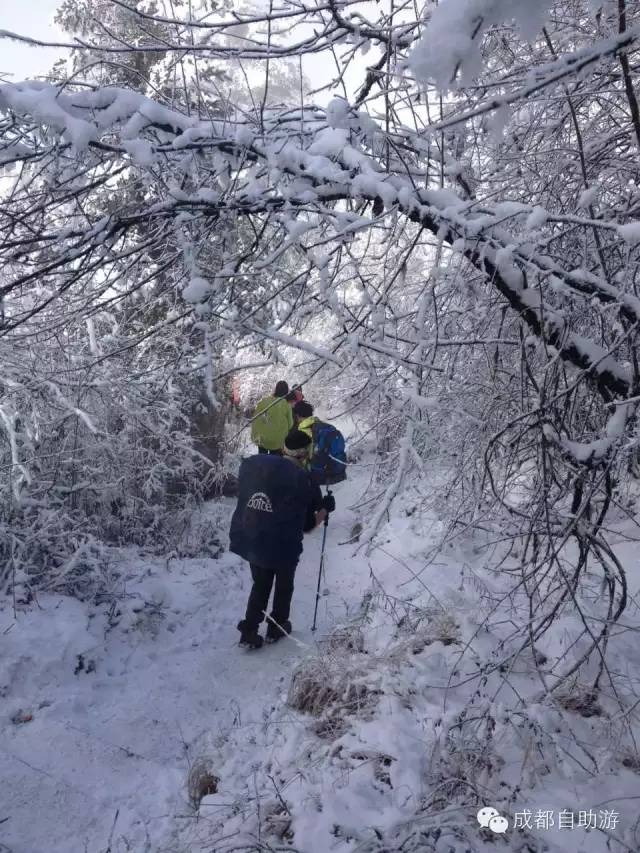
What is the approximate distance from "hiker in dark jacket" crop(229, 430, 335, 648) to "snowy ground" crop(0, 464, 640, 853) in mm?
468

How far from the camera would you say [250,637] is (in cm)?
513

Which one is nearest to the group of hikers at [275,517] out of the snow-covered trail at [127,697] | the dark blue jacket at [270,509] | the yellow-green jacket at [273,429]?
the dark blue jacket at [270,509]

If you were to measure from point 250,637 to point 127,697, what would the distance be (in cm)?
117

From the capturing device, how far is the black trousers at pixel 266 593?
5070mm

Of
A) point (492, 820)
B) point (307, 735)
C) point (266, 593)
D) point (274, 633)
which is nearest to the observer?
point (492, 820)

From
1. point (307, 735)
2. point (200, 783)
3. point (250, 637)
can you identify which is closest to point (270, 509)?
point (250, 637)

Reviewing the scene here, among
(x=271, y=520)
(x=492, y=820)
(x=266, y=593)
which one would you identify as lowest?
(x=492, y=820)

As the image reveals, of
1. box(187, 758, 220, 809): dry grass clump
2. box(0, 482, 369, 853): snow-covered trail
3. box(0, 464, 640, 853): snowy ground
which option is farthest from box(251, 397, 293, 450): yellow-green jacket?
box(187, 758, 220, 809): dry grass clump

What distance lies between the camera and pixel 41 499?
5672 mm

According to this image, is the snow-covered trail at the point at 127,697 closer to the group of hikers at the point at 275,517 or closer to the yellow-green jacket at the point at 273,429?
the group of hikers at the point at 275,517

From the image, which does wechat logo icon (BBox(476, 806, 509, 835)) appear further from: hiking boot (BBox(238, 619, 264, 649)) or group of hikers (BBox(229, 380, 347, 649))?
hiking boot (BBox(238, 619, 264, 649))

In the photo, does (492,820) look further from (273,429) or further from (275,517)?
(273,429)

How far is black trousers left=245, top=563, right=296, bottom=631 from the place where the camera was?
5.07 meters

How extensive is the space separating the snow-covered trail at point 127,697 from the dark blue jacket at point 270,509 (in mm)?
862
